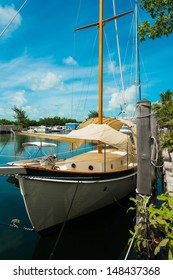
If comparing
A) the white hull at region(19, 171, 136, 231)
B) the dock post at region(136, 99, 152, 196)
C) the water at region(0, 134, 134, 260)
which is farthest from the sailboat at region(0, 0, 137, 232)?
the dock post at region(136, 99, 152, 196)

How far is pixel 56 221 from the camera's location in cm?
A: 651

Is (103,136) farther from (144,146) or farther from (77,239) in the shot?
(77,239)

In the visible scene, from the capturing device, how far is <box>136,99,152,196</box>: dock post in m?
4.44

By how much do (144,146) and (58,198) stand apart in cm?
314

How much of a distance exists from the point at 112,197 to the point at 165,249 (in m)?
2.97

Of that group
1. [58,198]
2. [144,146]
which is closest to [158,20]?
[144,146]

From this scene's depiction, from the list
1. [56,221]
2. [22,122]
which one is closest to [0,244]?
[56,221]

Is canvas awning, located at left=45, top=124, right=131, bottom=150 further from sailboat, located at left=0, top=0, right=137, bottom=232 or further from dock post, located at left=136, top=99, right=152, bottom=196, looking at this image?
dock post, located at left=136, top=99, right=152, bottom=196

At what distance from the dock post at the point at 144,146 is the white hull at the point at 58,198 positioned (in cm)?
235

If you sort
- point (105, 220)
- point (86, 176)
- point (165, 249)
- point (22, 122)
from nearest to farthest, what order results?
1. point (165, 249)
2. point (86, 176)
3. point (105, 220)
4. point (22, 122)

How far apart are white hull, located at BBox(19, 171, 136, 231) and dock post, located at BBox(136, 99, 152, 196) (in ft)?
7.70

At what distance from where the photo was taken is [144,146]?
4.46 m
